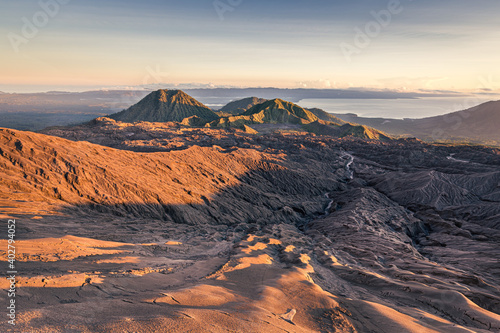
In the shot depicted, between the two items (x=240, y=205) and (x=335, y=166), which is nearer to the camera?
(x=240, y=205)

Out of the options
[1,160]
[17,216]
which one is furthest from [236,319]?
[1,160]

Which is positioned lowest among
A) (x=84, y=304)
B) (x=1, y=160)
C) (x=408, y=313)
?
(x=408, y=313)

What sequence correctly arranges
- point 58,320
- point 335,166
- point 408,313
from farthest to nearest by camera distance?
point 335,166 < point 408,313 < point 58,320

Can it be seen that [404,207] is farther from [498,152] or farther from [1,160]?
[498,152]

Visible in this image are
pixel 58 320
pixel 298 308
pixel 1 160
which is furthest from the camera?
pixel 1 160

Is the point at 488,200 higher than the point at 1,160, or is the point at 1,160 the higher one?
the point at 1,160

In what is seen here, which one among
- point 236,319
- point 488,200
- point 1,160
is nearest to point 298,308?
point 236,319

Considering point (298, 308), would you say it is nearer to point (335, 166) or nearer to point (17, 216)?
point (17, 216)
